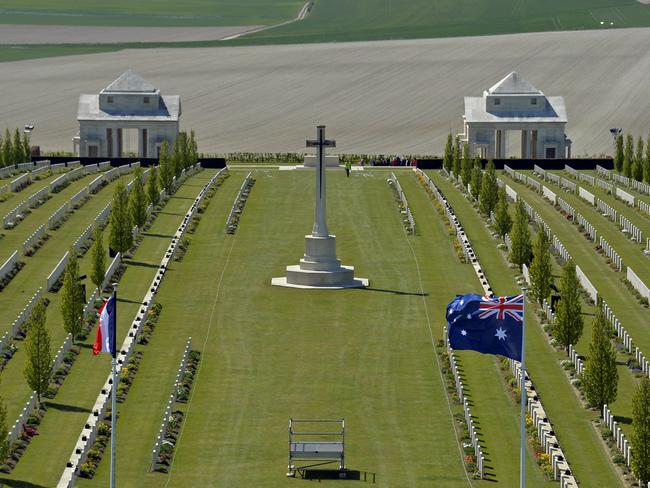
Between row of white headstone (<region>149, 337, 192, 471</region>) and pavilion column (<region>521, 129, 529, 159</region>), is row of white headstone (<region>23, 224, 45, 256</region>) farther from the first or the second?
pavilion column (<region>521, 129, 529, 159</region>)

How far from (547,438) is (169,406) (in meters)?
14.4

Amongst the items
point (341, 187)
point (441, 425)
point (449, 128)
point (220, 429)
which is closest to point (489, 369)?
point (441, 425)

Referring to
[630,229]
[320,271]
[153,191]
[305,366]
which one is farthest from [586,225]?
[305,366]

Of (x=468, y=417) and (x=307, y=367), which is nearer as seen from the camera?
(x=468, y=417)

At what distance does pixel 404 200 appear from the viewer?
12381 centimetres

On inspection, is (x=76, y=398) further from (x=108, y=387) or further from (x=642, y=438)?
(x=642, y=438)

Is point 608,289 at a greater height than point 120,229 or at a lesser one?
lesser

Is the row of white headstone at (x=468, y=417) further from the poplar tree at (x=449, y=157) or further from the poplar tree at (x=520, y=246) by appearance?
the poplar tree at (x=449, y=157)

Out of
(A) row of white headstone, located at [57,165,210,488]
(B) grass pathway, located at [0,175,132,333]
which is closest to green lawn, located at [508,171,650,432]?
(A) row of white headstone, located at [57,165,210,488]

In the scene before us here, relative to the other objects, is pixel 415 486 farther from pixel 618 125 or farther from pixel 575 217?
pixel 618 125

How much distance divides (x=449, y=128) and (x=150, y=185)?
8499 centimetres

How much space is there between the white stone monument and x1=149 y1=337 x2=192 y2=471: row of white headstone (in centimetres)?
1519

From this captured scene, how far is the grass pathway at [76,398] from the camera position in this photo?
6222 cm

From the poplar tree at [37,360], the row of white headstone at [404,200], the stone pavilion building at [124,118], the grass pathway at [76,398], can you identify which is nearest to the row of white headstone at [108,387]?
the grass pathway at [76,398]
